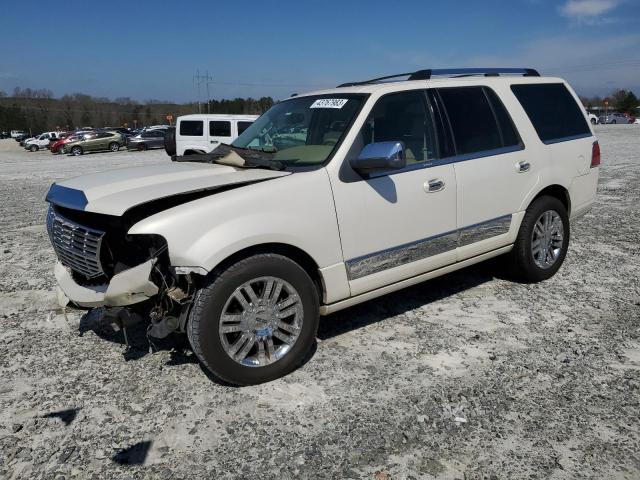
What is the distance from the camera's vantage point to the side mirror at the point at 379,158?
338 centimetres

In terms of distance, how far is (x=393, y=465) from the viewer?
261cm

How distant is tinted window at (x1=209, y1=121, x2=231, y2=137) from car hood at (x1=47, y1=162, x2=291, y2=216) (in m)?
18.0

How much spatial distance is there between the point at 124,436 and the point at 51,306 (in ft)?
8.07

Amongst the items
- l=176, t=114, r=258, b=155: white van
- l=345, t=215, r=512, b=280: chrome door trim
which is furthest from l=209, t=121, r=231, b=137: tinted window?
l=345, t=215, r=512, b=280: chrome door trim

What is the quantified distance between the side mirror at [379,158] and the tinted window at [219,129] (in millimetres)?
18656

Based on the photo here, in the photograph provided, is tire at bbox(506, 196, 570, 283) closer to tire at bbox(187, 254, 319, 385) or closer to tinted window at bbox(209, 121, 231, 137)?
tire at bbox(187, 254, 319, 385)

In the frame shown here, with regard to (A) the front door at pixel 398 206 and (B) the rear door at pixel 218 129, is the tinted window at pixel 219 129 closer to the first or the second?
(B) the rear door at pixel 218 129

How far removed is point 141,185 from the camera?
11.3 ft

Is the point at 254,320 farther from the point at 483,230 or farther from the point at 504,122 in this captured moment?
the point at 504,122

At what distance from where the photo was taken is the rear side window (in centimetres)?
483

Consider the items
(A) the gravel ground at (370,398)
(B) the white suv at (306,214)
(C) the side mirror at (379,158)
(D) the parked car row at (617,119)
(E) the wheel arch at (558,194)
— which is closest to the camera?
(A) the gravel ground at (370,398)

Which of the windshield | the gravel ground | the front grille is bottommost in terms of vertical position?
the gravel ground

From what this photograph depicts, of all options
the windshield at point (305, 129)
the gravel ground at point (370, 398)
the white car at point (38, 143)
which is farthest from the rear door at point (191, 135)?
the white car at point (38, 143)

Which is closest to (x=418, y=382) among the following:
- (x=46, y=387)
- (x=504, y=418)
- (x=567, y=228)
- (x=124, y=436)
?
(x=504, y=418)
